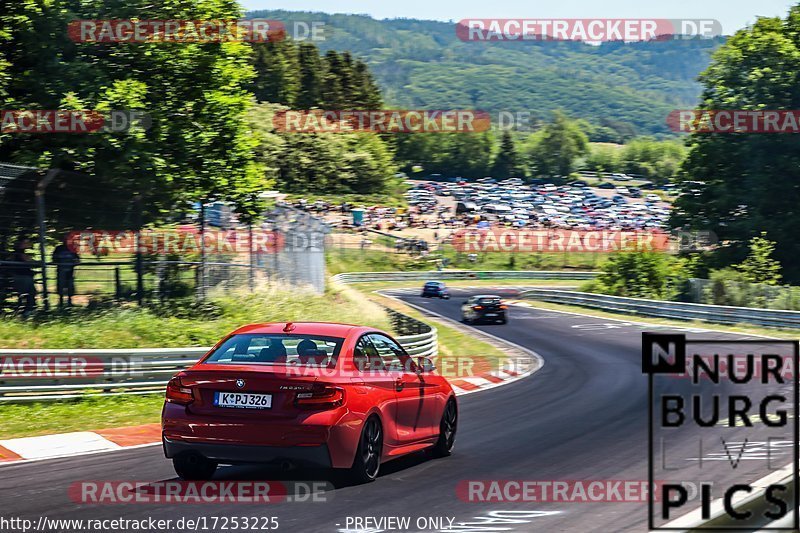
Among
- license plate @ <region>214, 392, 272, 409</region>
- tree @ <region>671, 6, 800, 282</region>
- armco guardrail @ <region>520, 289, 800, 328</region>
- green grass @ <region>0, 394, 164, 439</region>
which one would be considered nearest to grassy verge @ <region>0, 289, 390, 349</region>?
green grass @ <region>0, 394, 164, 439</region>

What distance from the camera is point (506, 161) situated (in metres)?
177

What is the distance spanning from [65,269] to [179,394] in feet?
36.0

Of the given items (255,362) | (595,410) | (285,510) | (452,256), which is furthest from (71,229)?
(452,256)

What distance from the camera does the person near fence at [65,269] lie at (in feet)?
59.8

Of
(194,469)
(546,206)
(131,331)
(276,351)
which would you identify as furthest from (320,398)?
(546,206)

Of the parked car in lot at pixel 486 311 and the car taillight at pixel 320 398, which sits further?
the parked car in lot at pixel 486 311

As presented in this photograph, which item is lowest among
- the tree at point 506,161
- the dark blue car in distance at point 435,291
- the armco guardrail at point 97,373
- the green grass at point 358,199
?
the dark blue car in distance at point 435,291

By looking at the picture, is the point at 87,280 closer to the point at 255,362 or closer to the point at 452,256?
the point at 255,362

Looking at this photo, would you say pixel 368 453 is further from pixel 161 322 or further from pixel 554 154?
pixel 554 154

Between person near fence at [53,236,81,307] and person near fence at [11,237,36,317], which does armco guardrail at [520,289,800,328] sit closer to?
person near fence at [53,236,81,307]

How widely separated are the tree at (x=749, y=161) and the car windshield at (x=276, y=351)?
41.6m

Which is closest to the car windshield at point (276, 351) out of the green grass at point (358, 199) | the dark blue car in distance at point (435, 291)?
the dark blue car in distance at point (435, 291)

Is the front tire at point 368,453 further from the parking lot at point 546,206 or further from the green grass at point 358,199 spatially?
the green grass at point 358,199

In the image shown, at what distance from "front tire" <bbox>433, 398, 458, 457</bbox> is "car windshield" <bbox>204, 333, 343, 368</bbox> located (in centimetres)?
211
